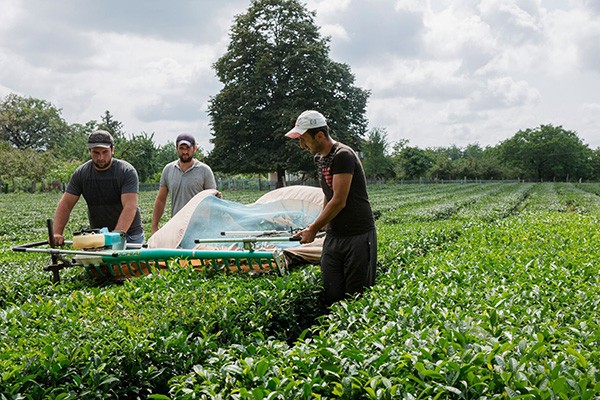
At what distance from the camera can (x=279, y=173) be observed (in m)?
38.6

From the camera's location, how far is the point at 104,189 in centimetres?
512

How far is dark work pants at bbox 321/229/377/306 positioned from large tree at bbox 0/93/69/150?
85143 millimetres

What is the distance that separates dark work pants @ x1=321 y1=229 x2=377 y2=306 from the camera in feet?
14.2

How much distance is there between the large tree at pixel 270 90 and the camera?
37.2 meters

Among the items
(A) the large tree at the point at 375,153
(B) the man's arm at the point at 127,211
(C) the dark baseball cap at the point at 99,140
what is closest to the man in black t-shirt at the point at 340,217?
(B) the man's arm at the point at 127,211

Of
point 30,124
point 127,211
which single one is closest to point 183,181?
point 127,211

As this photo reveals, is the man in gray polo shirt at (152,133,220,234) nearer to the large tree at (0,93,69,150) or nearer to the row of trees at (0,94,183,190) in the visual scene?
the row of trees at (0,94,183,190)

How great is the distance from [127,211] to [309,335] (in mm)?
2194

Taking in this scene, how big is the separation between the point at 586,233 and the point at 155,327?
7.03 meters

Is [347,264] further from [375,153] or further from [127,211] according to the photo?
[375,153]

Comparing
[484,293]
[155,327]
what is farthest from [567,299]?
[155,327]

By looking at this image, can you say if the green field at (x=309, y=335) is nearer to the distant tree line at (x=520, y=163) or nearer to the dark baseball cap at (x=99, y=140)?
the dark baseball cap at (x=99, y=140)

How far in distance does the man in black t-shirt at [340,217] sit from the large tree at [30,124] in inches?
3352

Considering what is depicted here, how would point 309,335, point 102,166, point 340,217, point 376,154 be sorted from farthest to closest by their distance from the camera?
point 376,154 < point 102,166 < point 309,335 < point 340,217
